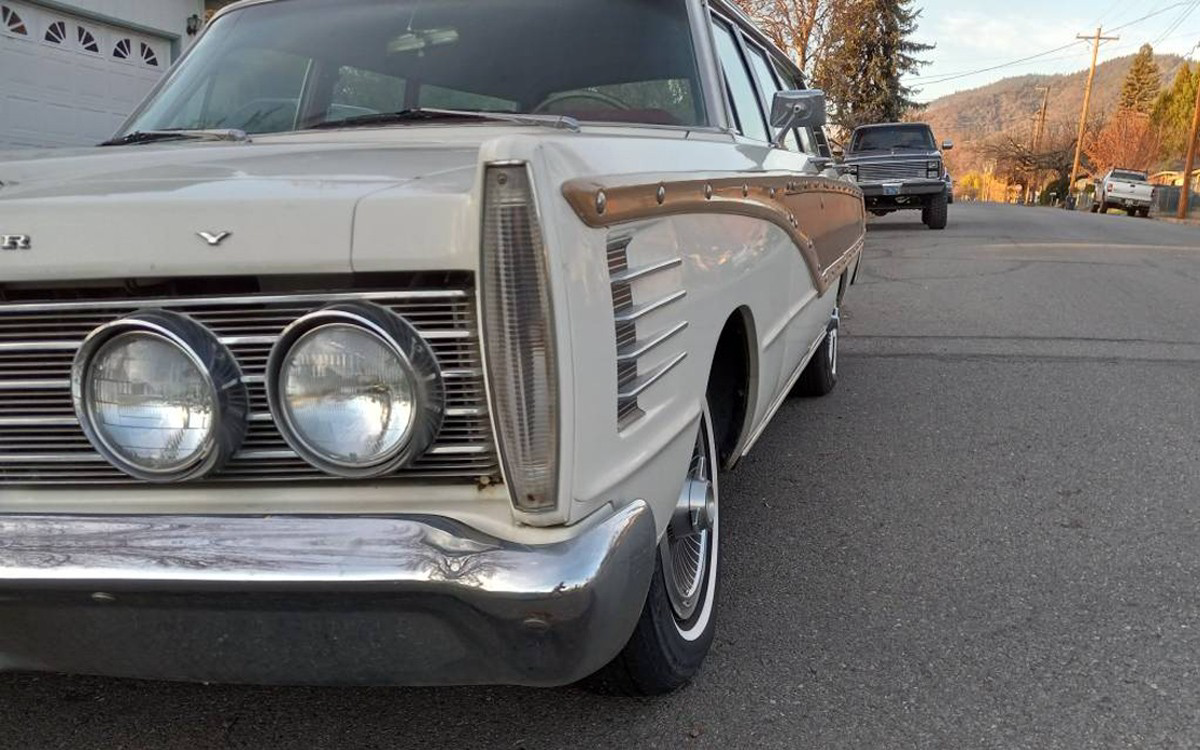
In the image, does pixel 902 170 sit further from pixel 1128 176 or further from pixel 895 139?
pixel 1128 176

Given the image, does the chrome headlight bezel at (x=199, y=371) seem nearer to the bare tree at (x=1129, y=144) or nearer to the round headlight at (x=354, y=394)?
the round headlight at (x=354, y=394)

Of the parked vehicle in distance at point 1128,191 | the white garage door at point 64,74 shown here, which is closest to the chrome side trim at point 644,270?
the white garage door at point 64,74

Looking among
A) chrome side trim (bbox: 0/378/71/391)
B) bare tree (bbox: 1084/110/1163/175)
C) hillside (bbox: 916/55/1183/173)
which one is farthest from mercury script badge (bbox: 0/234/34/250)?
hillside (bbox: 916/55/1183/173)

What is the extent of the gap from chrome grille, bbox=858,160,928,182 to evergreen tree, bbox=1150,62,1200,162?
52640 mm

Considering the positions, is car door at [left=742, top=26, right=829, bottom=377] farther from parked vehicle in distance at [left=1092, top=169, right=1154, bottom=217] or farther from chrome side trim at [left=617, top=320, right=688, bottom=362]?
parked vehicle in distance at [left=1092, top=169, right=1154, bottom=217]

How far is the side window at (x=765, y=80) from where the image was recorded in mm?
3801

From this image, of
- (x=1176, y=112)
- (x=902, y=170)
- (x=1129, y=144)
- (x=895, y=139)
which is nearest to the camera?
(x=902, y=170)

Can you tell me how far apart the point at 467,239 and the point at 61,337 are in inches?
29.0

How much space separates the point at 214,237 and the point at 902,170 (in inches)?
604

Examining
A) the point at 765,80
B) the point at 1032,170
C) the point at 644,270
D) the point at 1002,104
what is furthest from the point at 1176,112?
the point at 1002,104

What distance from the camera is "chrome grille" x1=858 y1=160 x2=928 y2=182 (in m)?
15.4

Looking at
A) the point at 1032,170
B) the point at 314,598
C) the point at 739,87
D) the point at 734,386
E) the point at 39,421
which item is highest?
the point at 739,87

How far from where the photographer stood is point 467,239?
58.4 inches

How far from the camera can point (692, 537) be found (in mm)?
2535
